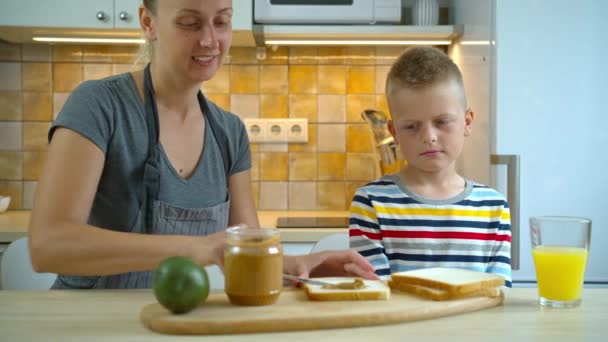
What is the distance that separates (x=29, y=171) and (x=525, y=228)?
1.95 metres

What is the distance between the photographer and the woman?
3.72ft

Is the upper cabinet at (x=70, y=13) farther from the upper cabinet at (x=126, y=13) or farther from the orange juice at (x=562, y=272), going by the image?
the orange juice at (x=562, y=272)

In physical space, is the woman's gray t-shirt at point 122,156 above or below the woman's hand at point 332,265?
above

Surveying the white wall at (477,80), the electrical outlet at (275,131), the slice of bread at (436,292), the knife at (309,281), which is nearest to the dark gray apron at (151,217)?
the knife at (309,281)

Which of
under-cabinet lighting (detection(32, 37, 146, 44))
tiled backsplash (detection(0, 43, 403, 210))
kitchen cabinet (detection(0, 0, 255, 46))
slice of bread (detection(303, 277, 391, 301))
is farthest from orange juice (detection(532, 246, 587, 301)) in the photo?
under-cabinet lighting (detection(32, 37, 146, 44))

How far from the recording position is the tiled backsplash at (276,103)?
279cm

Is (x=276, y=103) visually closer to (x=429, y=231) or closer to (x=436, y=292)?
(x=429, y=231)

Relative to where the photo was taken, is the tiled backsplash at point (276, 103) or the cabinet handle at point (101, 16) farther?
the tiled backsplash at point (276, 103)

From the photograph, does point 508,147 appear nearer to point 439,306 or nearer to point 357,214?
point 357,214

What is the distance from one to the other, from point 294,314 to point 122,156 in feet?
2.00

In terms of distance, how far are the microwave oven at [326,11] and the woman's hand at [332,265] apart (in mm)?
1501

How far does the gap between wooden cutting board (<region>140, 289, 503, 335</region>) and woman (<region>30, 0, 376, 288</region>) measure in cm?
14

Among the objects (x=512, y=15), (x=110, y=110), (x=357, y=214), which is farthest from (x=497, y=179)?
(x=110, y=110)

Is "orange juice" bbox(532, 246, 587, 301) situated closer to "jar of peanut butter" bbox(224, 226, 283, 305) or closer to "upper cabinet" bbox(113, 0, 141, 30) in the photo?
"jar of peanut butter" bbox(224, 226, 283, 305)
